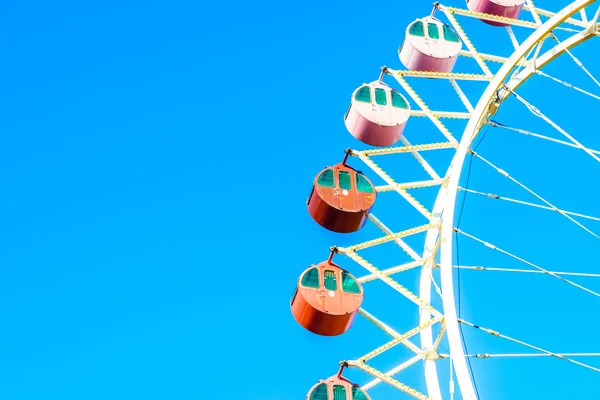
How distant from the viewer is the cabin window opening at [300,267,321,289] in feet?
70.8

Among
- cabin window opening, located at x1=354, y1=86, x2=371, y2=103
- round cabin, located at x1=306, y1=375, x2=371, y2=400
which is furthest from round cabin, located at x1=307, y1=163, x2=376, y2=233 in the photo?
round cabin, located at x1=306, y1=375, x2=371, y2=400

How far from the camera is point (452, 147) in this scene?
2269 centimetres

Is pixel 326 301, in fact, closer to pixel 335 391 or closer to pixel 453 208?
pixel 335 391

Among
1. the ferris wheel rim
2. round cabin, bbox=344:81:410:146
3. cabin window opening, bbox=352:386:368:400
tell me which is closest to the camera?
the ferris wheel rim

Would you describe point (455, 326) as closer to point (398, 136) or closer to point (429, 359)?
point (429, 359)

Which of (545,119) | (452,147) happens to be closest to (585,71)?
(545,119)

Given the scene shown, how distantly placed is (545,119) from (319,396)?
661 centimetres

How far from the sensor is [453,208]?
20.5m

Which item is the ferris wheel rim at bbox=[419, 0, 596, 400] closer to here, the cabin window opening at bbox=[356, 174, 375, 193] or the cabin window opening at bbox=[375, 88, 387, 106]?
the cabin window opening at bbox=[356, 174, 375, 193]

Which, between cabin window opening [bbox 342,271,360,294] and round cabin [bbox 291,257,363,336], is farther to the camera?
cabin window opening [bbox 342,271,360,294]

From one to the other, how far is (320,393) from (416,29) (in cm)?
1008

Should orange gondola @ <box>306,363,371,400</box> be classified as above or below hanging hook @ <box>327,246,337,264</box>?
below

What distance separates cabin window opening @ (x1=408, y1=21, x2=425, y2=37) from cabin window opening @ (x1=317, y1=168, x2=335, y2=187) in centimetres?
461

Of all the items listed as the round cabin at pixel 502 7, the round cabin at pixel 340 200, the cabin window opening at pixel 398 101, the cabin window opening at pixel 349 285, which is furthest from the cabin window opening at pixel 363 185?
the round cabin at pixel 502 7
